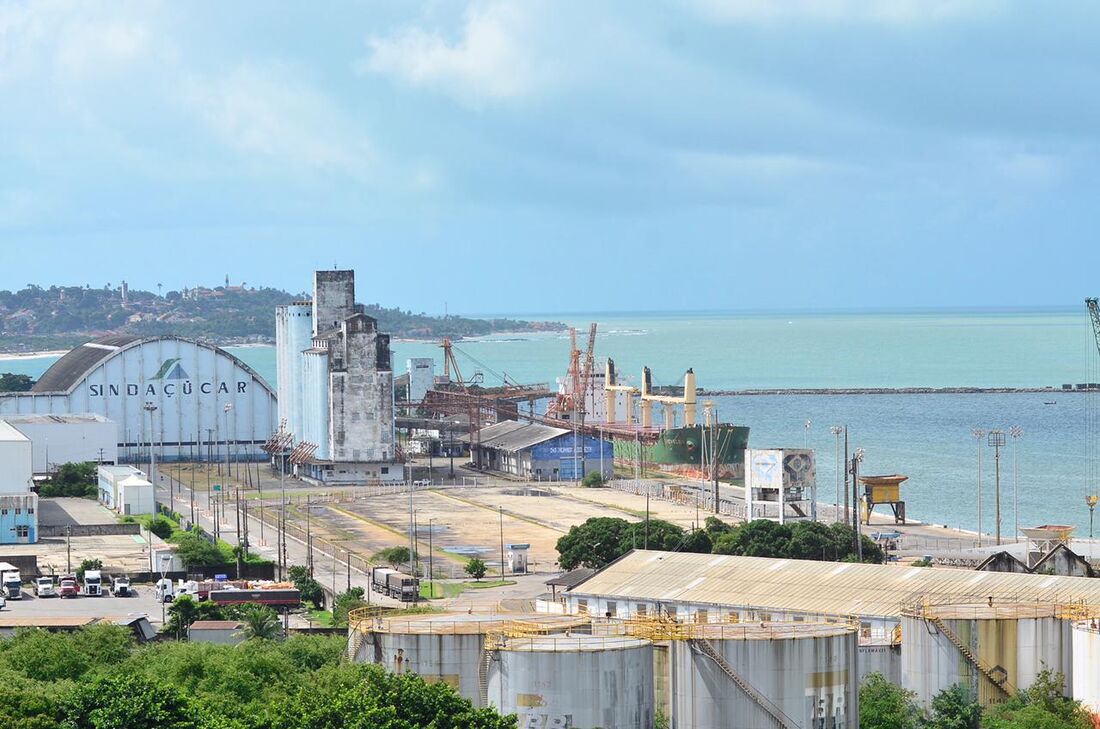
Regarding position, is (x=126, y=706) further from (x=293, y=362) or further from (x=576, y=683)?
(x=293, y=362)

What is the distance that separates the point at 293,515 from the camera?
10725 cm

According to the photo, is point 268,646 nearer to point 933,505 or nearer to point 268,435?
point 933,505

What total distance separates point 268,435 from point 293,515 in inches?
1516

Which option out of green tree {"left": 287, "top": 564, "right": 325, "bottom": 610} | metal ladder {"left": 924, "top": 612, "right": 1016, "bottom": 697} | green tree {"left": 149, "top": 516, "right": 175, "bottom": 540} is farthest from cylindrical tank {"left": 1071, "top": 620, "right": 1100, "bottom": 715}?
green tree {"left": 149, "top": 516, "right": 175, "bottom": 540}

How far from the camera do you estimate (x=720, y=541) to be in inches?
3152

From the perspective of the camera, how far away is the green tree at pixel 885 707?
148 ft

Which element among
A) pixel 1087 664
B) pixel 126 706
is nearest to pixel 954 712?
pixel 1087 664

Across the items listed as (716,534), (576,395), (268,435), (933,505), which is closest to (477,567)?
(716,534)

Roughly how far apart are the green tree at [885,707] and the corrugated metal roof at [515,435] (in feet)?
290

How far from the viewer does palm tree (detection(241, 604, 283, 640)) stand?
5953cm

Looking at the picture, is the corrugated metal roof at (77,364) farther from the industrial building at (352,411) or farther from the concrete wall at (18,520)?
the concrete wall at (18,520)

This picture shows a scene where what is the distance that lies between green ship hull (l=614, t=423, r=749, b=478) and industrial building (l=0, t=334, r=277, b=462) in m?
28.7

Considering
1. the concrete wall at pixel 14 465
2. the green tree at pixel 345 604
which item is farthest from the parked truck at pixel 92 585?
the concrete wall at pixel 14 465

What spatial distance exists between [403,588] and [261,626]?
1449 centimetres
